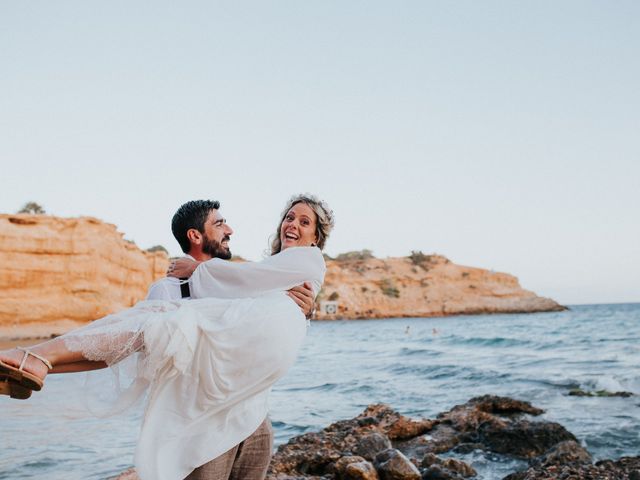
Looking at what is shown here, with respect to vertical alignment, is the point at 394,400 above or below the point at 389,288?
below

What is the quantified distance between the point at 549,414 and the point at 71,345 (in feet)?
30.3

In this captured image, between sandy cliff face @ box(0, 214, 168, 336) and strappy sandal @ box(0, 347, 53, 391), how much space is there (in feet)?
96.6

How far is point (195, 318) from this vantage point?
7.59 feet

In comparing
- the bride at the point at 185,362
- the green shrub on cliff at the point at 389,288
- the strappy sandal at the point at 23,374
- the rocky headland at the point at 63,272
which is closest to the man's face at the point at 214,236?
the bride at the point at 185,362

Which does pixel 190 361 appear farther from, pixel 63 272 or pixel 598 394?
pixel 63 272

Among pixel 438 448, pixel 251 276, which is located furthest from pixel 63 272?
pixel 251 276

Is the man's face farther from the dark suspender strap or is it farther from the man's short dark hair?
the dark suspender strap

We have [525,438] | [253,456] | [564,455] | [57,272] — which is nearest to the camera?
[253,456]

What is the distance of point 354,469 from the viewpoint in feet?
18.0

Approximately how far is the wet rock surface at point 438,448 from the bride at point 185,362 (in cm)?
323

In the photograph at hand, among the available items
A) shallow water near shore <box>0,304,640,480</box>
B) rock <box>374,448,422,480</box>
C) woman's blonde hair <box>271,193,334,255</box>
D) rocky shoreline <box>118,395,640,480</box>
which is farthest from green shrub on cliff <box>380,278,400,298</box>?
woman's blonde hair <box>271,193,334,255</box>

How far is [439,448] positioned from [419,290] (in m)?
66.1

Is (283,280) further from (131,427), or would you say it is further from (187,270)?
(131,427)

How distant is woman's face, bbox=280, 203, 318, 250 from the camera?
317 centimetres
